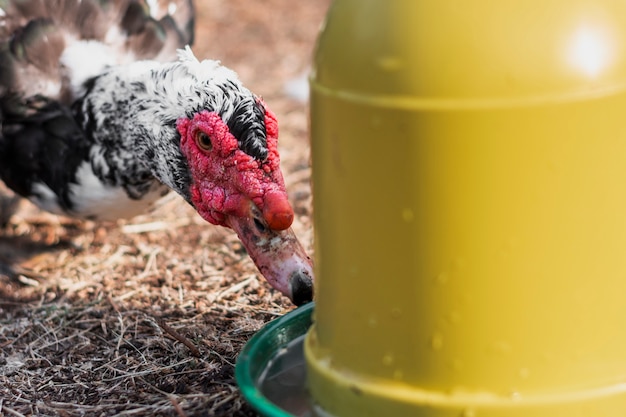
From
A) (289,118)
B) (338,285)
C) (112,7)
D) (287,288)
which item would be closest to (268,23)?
(289,118)

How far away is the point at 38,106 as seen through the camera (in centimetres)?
389

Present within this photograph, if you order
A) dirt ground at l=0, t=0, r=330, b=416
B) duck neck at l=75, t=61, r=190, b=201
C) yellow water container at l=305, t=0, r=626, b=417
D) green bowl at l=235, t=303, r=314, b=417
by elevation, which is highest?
yellow water container at l=305, t=0, r=626, b=417

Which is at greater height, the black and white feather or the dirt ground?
the black and white feather

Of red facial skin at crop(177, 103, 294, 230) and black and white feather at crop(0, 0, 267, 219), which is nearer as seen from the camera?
red facial skin at crop(177, 103, 294, 230)

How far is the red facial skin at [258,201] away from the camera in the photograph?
116 inches

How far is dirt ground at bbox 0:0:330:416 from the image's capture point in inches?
119

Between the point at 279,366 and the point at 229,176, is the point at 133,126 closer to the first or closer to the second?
the point at 229,176

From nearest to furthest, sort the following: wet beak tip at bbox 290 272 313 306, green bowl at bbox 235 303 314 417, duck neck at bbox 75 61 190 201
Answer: green bowl at bbox 235 303 314 417, wet beak tip at bbox 290 272 313 306, duck neck at bbox 75 61 190 201

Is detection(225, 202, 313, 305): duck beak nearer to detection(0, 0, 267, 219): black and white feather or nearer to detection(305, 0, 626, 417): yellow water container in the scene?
detection(0, 0, 267, 219): black and white feather

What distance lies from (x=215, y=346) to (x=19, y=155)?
124 cm

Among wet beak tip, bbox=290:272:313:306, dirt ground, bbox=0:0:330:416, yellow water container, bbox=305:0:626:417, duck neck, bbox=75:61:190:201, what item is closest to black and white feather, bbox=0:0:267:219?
duck neck, bbox=75:61:190:201

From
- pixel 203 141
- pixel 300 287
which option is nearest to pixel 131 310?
pixel 203 141

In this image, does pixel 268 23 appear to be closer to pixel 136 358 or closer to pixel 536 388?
pixel 136 358

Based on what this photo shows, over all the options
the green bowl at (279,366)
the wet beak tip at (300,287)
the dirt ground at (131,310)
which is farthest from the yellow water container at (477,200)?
the dirt ground at (131,310)
